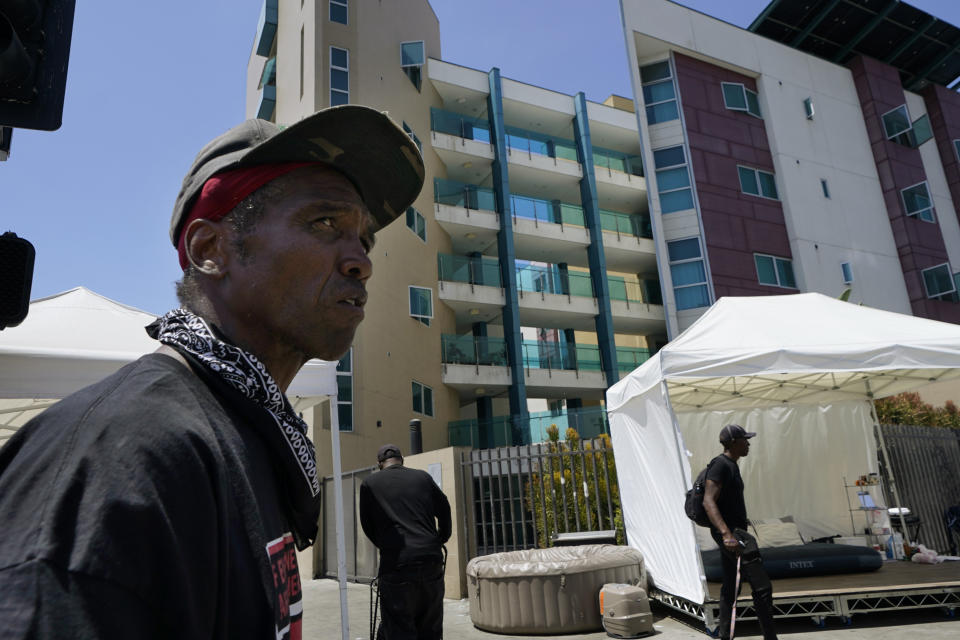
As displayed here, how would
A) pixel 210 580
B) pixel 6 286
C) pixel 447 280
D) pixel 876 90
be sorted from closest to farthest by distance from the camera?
pixel 210 580 < pixel 6 286 < pixel 447 280 < pixel 876 90

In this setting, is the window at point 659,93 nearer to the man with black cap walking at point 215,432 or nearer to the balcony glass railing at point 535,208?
the balcony glass railing at point 535,208

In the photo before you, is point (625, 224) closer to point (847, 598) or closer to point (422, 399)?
point (422, 399)

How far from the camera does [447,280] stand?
81.5 ft

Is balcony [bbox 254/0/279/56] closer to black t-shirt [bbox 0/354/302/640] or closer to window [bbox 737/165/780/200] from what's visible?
window [bbox 737/165/780/200]

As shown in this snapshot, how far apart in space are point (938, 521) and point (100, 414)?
52.6ft

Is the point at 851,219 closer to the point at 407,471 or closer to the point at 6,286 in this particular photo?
the point at 407,471

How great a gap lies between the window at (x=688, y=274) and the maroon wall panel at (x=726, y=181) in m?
0.44

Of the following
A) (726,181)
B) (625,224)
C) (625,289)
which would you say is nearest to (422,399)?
(625,289)

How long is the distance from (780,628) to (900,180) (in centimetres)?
2626

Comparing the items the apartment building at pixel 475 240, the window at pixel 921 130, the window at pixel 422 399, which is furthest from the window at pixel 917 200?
the window at pixel 422 399

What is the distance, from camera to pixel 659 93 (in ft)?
82.9

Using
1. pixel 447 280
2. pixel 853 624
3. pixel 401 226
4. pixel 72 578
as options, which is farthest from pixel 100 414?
pixel 447 280

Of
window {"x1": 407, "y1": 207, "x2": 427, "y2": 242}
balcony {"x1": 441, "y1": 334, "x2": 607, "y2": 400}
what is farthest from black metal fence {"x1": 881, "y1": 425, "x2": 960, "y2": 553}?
window {"x1": 407, "y1": 207, "x2": 427, "y2": 242}

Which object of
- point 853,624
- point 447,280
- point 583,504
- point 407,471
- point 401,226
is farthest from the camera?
point 447,280
